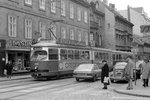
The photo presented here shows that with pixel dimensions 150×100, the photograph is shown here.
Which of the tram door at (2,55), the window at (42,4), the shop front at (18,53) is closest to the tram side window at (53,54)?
the shop front at (18,53)

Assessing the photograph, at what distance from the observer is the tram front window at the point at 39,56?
24750 millimetres

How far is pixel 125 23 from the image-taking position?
79.9 m

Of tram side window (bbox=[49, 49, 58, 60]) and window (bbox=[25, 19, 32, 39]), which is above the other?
window (bbox=[25, 19, 32, 39])

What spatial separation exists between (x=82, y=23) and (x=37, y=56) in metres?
26.5

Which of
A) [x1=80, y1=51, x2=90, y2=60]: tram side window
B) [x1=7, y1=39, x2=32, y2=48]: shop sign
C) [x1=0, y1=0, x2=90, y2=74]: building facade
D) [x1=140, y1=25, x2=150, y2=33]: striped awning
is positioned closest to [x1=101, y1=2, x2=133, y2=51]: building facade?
[x1=0, y1=0, x2=90, y2=74]: building facade

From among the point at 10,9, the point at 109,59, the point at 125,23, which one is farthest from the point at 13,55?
the point at 125,23

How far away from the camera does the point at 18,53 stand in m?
32.1

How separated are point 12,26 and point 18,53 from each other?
119 inches

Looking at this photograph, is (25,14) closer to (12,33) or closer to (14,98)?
(12,33)

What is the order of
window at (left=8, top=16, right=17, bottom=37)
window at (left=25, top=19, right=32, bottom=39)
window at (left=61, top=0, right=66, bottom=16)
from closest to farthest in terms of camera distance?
window at (left=8, top=16, right=17, bottom=37), window at (left=25, top=19, right=32, bottom=39), window at (left=61, top=0, right=66, bottom=16)

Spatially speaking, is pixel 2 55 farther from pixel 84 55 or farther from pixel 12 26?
pixel 84 55

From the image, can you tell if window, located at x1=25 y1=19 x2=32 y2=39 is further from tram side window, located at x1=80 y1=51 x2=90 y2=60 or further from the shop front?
tram side window, located at x1=80 y1=51 x2=90 y2=60

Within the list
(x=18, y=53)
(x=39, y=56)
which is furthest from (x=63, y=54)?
(x=18, y=53)

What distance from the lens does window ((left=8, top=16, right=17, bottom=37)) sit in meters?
30.9
